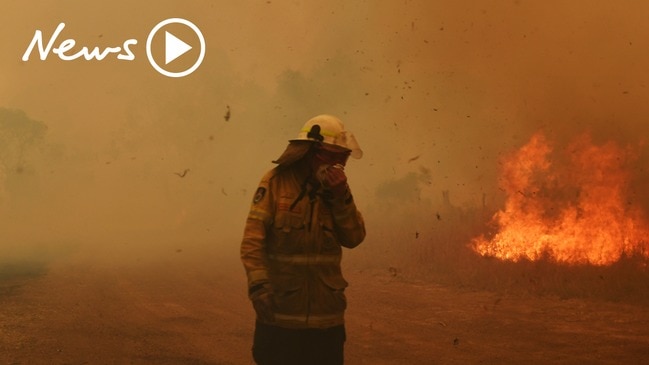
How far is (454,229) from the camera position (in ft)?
48.1

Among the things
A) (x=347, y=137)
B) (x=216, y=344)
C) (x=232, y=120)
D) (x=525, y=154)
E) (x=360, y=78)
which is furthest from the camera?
(x=232, y=120)

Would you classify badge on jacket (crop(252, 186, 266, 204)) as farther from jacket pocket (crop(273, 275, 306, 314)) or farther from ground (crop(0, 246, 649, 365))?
ground (crop(0, 246, 649, 365))

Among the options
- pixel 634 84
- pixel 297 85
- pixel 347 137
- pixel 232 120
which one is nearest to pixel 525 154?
pixel 634 84

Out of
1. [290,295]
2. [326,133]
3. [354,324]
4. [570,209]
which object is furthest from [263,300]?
[570,209]

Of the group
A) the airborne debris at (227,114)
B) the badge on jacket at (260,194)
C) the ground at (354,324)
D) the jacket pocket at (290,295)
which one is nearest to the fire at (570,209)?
the ground at (354,324)

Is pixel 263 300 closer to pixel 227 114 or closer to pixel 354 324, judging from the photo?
pixel 354 324

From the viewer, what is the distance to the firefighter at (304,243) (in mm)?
3947

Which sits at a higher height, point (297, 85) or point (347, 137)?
point (297, 85)

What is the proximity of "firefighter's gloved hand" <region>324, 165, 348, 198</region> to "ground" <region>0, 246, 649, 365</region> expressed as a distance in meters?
3.10

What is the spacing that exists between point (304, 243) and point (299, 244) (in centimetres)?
3

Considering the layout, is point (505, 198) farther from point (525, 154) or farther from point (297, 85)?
point (297, 85)

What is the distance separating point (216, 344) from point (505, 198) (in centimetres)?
939

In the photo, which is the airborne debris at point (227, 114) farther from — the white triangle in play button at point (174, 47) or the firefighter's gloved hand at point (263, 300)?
the firefighter's gloved hand at point (263, 300)

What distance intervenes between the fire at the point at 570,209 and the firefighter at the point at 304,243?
7.94 m
